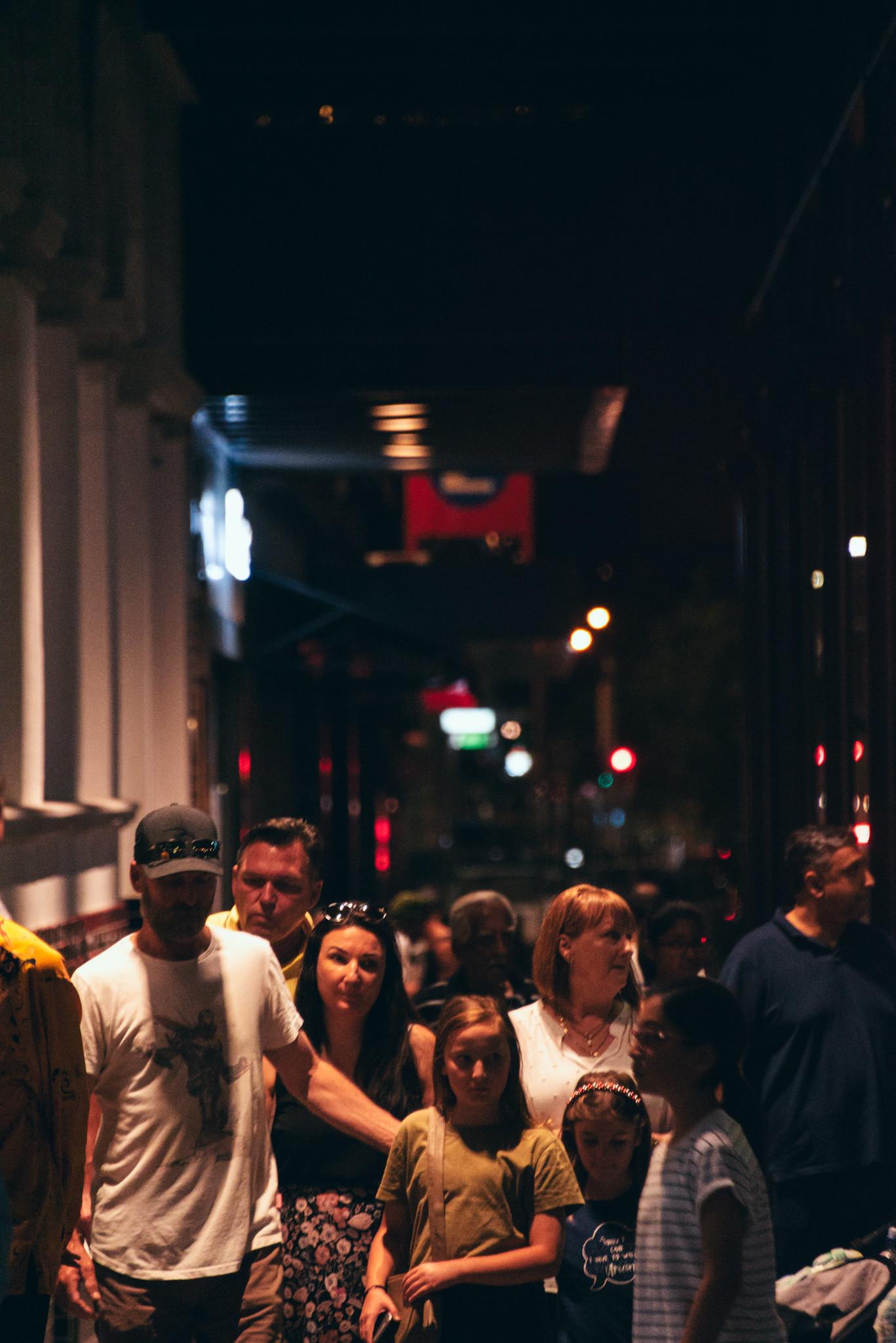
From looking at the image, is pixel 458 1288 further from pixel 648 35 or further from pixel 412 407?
pixel 412 407

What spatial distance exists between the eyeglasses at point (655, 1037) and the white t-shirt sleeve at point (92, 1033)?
146 cm

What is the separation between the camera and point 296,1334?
4.84m

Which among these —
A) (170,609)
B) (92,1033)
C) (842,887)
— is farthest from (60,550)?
(92,1033)

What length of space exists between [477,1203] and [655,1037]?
0.94 metres

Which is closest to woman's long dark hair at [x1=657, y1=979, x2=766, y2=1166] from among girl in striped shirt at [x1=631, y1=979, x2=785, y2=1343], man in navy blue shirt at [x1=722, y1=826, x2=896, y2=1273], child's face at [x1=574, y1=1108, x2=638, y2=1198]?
girl in striped shirt at [x1=631, y1=979, x2=785, y2=1343]

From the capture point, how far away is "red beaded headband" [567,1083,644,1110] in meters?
4.92

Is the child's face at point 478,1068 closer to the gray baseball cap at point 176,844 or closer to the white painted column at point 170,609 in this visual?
the gray baseball cap at point 176,844

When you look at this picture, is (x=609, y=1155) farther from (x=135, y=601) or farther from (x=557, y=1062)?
(x=135, y=601)

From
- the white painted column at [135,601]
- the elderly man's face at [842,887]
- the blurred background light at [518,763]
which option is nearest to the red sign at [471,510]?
the white painted column at [135,601]

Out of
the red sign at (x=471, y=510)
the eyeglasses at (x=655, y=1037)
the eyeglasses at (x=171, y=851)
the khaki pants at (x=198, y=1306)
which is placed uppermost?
the red sign at (x=471, y=510)

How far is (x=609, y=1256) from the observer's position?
4.72 meters

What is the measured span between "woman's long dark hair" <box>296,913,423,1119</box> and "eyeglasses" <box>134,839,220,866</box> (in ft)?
2.31

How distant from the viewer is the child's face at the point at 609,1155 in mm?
4844

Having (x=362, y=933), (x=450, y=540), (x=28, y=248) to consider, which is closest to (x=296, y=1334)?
(x=362, y=933)
